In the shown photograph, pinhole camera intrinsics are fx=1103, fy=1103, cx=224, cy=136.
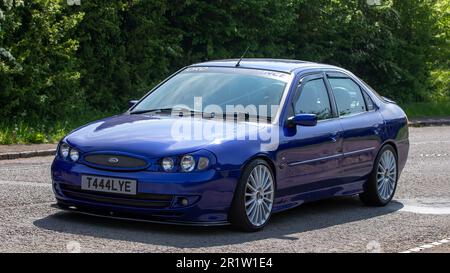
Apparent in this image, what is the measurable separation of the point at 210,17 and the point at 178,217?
16.5 m

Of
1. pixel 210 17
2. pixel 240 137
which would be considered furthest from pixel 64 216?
pixel 210 17

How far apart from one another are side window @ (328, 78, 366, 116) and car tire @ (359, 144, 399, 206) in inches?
22.4

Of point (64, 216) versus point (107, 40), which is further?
point (107, 40)

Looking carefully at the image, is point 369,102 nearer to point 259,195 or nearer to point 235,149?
point 259,195

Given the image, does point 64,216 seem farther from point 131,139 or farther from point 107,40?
point 107,40

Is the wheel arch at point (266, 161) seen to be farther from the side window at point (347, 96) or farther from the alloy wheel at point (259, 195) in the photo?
the side window at point (347, 96)

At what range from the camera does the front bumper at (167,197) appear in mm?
9703

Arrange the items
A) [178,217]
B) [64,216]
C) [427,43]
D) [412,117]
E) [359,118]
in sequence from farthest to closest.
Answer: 1. [427,43]
2. [412,117]
3. [359,118]
4. [64,216]
5. [178,217]

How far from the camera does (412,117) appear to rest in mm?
30312

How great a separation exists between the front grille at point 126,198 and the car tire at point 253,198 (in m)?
0.67

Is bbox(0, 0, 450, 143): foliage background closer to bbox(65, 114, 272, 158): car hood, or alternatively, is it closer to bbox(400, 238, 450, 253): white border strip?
bbox(65, 114, 272, 158): car hood

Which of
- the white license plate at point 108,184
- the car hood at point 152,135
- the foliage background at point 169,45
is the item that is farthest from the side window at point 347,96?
the foliage background at point 169,45

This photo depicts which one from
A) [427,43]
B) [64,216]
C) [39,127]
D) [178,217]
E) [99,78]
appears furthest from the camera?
[427,43]

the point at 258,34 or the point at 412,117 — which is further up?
the point at 258,34
